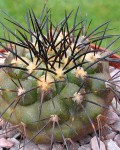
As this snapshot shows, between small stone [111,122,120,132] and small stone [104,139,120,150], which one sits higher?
small stone [111,122,120,132]

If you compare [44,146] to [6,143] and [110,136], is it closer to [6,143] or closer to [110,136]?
[6,143]

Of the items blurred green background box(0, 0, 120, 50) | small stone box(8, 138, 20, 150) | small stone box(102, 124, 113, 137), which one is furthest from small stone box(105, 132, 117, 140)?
blurred green background box(0, 0, 120, 50)

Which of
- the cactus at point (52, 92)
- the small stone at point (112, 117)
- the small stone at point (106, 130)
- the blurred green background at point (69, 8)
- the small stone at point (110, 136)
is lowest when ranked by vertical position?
the small stone at point (110, 136)

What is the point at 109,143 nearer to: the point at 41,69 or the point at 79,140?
the point at 79,140

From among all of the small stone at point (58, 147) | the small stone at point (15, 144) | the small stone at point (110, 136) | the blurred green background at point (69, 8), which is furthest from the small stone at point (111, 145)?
the blurred green background at point (69, 8)

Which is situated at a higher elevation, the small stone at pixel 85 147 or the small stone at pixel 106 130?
the small stone at pixel 106 130

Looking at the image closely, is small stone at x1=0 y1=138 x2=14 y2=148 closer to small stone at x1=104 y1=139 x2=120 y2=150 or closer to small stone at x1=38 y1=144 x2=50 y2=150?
small stone at x1=38 y1=144 x2=50 y2=150

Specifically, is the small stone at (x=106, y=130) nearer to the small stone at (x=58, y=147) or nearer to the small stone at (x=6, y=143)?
the small stone at (x=58, y=147)

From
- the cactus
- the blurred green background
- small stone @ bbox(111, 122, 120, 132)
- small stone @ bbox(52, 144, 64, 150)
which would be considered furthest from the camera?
the blurred green background
